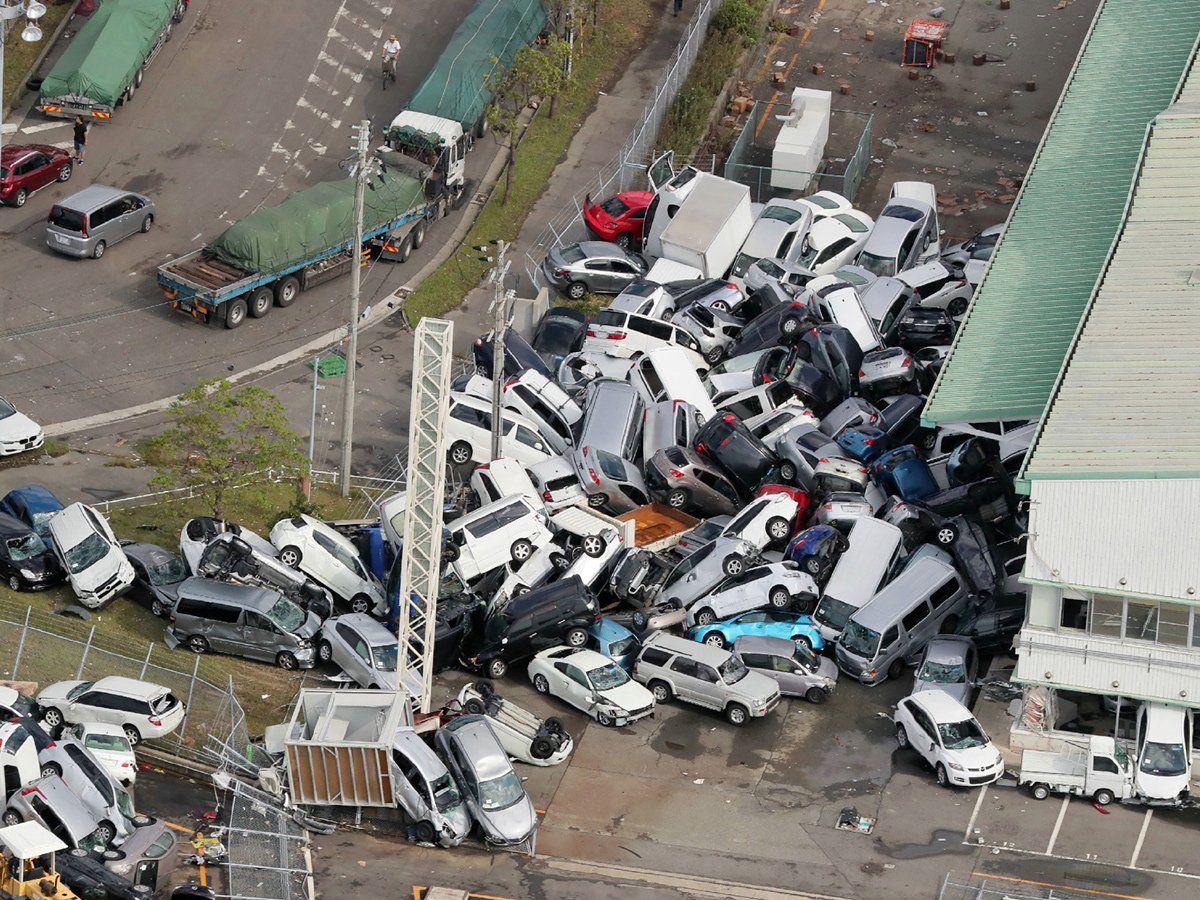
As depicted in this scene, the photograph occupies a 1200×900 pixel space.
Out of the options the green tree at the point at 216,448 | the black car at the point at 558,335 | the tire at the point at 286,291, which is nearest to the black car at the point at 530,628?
the green tree at the point at 216,448

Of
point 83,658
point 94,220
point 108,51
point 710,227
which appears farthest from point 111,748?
point 108,51

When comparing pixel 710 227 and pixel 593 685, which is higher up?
pixel 710 227

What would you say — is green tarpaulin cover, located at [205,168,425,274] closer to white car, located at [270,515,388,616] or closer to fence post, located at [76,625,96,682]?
white car, located at [270,515,388,616]

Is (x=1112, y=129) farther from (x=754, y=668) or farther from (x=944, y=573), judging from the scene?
(x=754, y=668)

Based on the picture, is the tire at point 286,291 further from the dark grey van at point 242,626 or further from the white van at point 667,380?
the dark grey van at point 242,626

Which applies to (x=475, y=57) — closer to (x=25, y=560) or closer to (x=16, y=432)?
(x=16, y=432)

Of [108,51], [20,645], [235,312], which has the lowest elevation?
[20,645]
